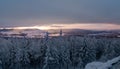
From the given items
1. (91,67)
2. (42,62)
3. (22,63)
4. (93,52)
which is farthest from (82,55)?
(91,67)

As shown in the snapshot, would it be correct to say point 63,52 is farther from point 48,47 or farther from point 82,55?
point 48,47

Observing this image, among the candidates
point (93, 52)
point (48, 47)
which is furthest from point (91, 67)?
point (93, 52)

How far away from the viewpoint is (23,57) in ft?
239

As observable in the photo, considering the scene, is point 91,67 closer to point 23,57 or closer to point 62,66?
point 23,57

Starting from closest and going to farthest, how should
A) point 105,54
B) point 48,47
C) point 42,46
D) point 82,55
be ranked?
point 48,47
point 42,46
point 82,55
point 105,54

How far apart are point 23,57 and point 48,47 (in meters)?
7.96

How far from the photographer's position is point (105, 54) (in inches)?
3467

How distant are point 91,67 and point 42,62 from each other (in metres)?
54.4

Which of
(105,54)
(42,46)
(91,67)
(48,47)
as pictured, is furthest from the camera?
(105,54)

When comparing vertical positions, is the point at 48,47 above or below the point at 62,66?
above

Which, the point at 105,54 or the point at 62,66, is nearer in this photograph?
the point at 62,66

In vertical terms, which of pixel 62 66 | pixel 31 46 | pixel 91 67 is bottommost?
pixel 62 66

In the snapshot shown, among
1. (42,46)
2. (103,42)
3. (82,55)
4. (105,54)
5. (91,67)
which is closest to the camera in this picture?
(91,67)

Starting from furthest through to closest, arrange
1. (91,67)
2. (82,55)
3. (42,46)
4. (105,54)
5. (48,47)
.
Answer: (105,54), (82,55), (42,46), (48,47), (91,67)
